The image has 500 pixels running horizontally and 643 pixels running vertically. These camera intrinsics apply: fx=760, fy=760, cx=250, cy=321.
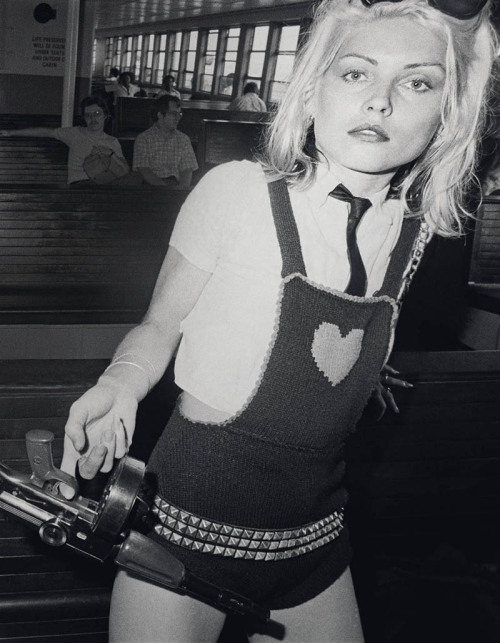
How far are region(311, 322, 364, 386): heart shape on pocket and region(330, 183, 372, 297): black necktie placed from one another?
0.07m

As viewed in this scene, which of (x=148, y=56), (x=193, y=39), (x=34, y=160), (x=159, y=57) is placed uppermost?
(x=34, y=160)

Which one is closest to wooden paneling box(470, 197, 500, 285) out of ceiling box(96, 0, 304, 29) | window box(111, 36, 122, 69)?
ceiling box(96, 0, 304, 29)

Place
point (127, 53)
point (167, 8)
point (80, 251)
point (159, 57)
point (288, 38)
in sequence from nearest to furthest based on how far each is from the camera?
point (80, 251), point (288, 38), point (167, 8), point (159, 57), point (127, 53)

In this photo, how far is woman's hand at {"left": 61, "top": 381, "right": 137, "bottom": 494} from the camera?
0.95 m

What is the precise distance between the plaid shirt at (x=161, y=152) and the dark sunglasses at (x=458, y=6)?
7189 millimetres

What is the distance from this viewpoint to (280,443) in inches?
43.8

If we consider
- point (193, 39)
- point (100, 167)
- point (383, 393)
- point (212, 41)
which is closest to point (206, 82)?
point (212, 41)

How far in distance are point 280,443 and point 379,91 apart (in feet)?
1.71

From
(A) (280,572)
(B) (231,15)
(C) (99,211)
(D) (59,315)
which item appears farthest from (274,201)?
(B) (231,15)

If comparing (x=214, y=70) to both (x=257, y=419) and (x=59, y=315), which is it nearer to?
(x=59, y=315)

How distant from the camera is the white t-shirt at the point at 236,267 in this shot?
1086 mm

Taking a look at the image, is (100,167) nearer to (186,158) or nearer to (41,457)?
(186,158)

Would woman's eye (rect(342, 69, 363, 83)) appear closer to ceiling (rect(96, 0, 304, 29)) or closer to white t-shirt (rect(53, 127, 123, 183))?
white t-shirt (rect(53, 127, 123, 183))

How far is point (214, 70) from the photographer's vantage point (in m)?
26.2
